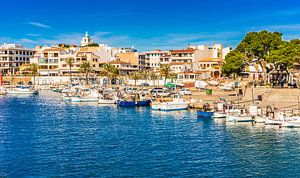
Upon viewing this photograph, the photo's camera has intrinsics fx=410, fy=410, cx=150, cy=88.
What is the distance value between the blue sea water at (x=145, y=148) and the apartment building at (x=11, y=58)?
105 metres

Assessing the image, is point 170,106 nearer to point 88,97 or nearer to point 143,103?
point 143,103

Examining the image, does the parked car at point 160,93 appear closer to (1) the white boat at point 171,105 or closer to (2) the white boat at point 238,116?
(1) the white boat at point 171,105

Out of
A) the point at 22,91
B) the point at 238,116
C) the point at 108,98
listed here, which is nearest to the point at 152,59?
the point at 22,91

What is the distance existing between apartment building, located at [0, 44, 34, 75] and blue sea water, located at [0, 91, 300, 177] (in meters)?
105

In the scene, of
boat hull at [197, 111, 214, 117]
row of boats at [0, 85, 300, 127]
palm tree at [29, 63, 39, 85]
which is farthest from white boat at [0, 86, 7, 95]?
boat hull at [197, 111, 214, 117]

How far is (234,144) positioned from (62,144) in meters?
15.6

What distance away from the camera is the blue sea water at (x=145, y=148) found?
28.3 meters

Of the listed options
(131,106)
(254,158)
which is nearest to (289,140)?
(254,158)

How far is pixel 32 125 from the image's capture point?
166 feet

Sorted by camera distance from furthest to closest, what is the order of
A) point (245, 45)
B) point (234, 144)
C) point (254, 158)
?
point (245, 45), point (234, 144), point (254, 158)

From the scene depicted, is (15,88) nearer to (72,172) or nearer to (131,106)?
(131,106)

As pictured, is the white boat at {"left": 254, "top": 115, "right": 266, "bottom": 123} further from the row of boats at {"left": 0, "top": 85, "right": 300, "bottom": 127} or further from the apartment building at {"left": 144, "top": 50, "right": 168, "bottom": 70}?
the apartment building at {"left": 144, "top": 50, "right": 168, "bottom": 70}

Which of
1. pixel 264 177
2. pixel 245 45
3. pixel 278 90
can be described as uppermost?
pixel 245 45

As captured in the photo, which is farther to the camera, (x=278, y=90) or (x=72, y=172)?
(x=278, y=90)
